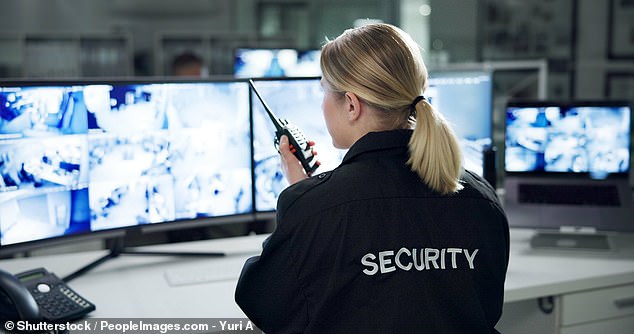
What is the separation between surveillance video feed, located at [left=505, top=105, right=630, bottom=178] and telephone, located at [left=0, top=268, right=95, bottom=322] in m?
1.21

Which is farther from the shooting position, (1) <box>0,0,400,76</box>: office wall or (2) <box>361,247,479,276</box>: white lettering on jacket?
(1) <box>0,0,400,76</box>: office wall

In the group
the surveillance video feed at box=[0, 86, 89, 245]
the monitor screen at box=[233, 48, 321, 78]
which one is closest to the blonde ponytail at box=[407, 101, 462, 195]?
the surveillance video feed at box=[0, 86, 89, 245]

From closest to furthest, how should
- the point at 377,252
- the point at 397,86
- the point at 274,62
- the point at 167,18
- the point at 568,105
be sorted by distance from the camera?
1. the point at 377,252
2. the point at 397,86
3. the point at 568,105
4. the point at 274,62
5. the point at 167,18

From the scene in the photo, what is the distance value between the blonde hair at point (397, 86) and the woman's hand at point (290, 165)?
0.25 meters

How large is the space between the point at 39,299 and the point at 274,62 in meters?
2.12

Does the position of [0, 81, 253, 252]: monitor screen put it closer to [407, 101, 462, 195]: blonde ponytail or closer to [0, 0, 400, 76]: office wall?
[407, 101, 462, 195]: blonde ponytail

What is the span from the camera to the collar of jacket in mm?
1109

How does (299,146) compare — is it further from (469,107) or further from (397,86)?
(469,107)


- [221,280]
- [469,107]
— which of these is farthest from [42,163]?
[469,107]

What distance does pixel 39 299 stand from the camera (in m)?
1.35

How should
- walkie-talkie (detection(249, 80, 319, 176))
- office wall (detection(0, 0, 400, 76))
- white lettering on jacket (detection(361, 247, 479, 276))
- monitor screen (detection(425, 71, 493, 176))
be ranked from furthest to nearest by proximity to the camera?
office wall (detection(0, 0, 400, 76)), monitor screen (detection(425, 71, 493, 176)), walkie-talkie (detection(249, 80, 319, 176)), white lettering on jacket (detection(361, 247, 479, 276))

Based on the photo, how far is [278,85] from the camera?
1.74m

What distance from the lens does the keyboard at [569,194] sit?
1873 mm

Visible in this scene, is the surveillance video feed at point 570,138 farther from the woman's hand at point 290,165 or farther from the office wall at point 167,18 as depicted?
the office wall at point 167,18
